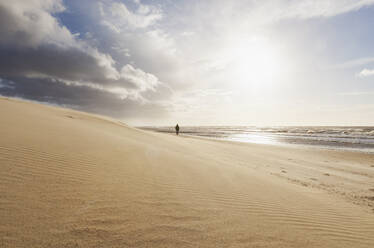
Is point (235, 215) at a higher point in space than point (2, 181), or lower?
lower

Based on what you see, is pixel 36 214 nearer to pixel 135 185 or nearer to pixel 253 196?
pixel 135 185

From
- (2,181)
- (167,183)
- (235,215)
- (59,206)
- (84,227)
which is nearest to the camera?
(84,227)

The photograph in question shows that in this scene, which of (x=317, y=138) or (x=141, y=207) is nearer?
(x=141, y=207)

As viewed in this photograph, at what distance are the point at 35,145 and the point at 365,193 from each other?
9510mm

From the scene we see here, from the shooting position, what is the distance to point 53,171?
128 inches

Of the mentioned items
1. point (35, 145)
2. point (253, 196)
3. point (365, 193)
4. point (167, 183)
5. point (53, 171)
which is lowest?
point (365, 193)

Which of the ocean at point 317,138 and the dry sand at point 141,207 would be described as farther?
the ocean at point 317,138

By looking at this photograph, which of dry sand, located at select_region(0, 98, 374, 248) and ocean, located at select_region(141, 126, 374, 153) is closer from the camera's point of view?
dry sand, located at select_region(0, 98, 374, 248)

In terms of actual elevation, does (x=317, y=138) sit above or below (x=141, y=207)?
below

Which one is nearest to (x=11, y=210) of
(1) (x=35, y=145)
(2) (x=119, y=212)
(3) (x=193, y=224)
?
(2) (x=119, y=212)

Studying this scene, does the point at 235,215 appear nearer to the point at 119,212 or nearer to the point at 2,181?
the point at 119,212

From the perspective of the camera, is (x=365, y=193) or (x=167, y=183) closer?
(x=167, y=183)

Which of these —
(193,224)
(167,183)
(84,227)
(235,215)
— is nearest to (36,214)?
(84,227)

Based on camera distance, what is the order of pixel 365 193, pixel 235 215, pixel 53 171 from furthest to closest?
pixel 365 193
pixel 53 171
pixel 235 215
